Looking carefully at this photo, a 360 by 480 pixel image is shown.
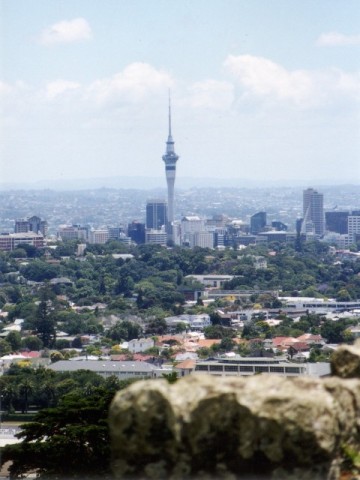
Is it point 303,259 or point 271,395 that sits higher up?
point 271,395

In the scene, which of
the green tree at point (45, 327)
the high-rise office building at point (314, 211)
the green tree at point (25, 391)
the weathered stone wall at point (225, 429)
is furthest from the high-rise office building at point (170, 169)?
the weathered stone wall at point (225, 429)

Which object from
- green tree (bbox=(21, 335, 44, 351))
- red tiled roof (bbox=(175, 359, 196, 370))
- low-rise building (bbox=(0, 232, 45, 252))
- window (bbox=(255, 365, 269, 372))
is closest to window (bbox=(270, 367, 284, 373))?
window (bbox=(255, 365, 269, 372))

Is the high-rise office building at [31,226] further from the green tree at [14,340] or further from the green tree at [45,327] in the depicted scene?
the green tree at [14,340]

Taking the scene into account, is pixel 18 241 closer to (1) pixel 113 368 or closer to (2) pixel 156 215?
(2) pixel 156 215

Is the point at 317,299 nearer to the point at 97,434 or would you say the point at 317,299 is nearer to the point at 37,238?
the point at 37,238

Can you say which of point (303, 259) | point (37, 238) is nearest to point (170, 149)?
point (37, 238)

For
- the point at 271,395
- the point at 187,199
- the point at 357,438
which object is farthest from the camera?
the point at 187,199

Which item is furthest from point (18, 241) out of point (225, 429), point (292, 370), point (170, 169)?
point (225, 429)
